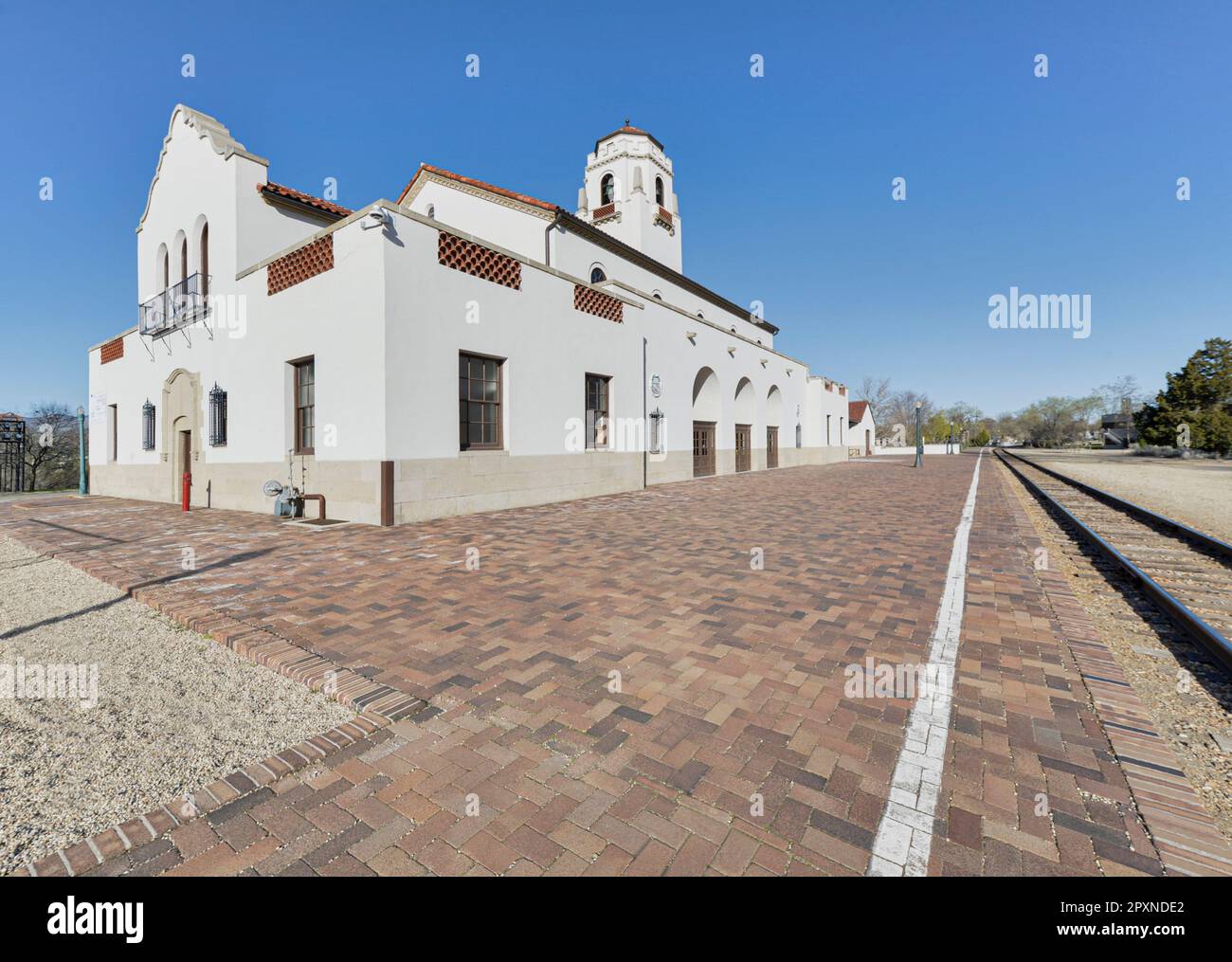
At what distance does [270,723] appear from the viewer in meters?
2.71

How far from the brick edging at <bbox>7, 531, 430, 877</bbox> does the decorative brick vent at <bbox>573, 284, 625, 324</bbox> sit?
1120 cm

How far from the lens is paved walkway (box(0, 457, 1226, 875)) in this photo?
6.03ft

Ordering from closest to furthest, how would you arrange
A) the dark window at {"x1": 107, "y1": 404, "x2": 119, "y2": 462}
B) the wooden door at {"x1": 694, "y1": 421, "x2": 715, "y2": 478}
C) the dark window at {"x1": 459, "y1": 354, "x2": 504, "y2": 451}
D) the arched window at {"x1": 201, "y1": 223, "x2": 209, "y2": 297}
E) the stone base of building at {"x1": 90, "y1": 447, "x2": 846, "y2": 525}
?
1. the stone base of building at {"x1": 90, "y1": 447, "x2": 846, "y2": 525}
2. the dark window at {"x1": 459, "y1": 354, "x2": 504, "y2": 451}
3. the arched window at {"x1": 201, "y1": 223, "x2": 209, "y2": 297}
4. the dark window at {"x1": 107, "y1": 404, "x2": 119, "y2": 462}
5. the wooden door at {"x1": 694, "y1": 421, "x2": 715, "y2": 478}

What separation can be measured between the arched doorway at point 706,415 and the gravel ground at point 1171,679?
16.4 metres

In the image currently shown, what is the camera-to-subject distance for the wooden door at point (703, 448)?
21875 mm

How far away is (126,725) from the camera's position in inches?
106

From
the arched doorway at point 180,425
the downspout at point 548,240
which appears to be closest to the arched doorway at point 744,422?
the downspout at point 548,240

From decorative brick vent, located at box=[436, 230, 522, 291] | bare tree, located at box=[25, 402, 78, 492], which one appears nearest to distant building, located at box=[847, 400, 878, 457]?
decorative brick vent, located at box=[436, 230, 522, 291]

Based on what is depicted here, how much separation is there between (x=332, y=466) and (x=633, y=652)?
854 cm

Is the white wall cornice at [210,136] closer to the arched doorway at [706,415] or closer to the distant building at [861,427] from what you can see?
the arched doorway at [706,415]

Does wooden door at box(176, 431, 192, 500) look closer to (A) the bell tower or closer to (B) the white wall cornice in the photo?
(B) the white wall cornice

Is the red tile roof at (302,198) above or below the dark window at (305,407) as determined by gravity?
above
